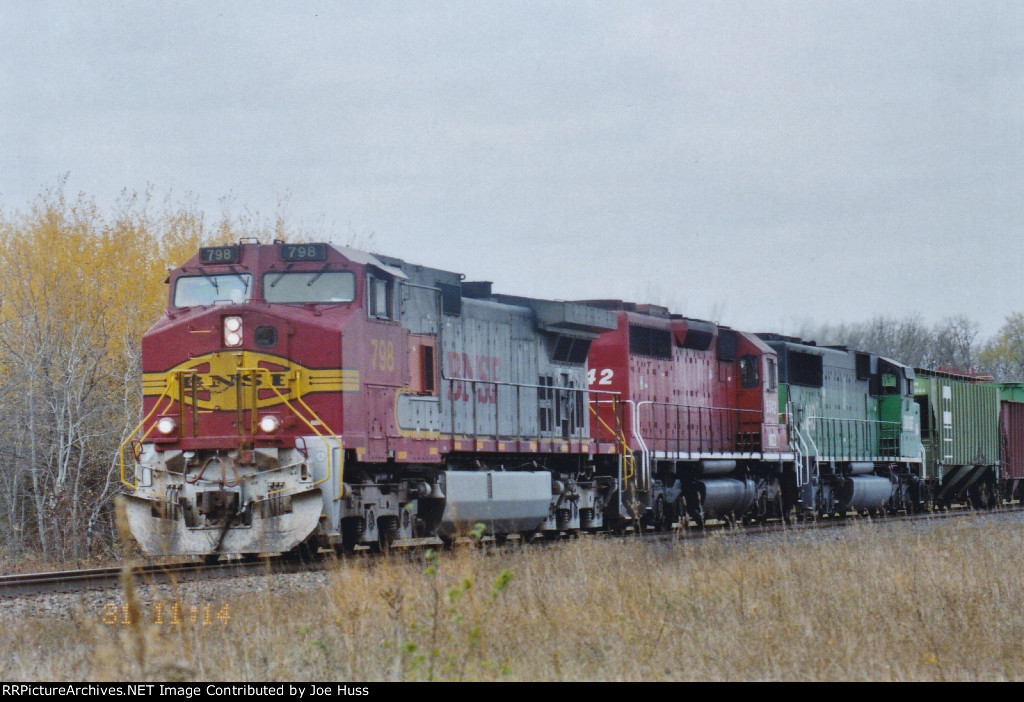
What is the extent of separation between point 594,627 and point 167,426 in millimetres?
6176

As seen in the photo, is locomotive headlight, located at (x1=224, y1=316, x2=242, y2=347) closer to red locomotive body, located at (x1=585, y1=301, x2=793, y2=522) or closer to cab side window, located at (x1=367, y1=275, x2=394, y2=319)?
cab side window, located at (x1=367, y1=275, x2=394, y2=319)

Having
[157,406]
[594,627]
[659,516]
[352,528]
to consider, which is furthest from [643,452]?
[594,627]

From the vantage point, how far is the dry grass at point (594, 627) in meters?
6.59

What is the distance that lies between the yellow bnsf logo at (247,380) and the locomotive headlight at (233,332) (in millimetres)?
102

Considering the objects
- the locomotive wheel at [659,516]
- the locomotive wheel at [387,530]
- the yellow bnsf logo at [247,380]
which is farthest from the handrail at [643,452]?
the yellow bnsf logo at [247,380]

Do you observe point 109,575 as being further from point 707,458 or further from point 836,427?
point 836,427

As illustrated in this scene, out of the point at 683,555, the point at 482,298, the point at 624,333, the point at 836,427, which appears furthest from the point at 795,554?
the point at 836,427

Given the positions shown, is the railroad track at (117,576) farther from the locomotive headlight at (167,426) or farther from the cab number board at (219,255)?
the cab number board at (219,255)

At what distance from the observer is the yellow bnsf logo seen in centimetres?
1248

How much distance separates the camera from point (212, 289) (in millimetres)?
13273

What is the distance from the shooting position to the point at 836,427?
79.2ft

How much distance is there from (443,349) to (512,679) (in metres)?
8.23

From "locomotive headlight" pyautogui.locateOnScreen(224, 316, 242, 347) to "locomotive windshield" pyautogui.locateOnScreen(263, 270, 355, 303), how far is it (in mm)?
476
